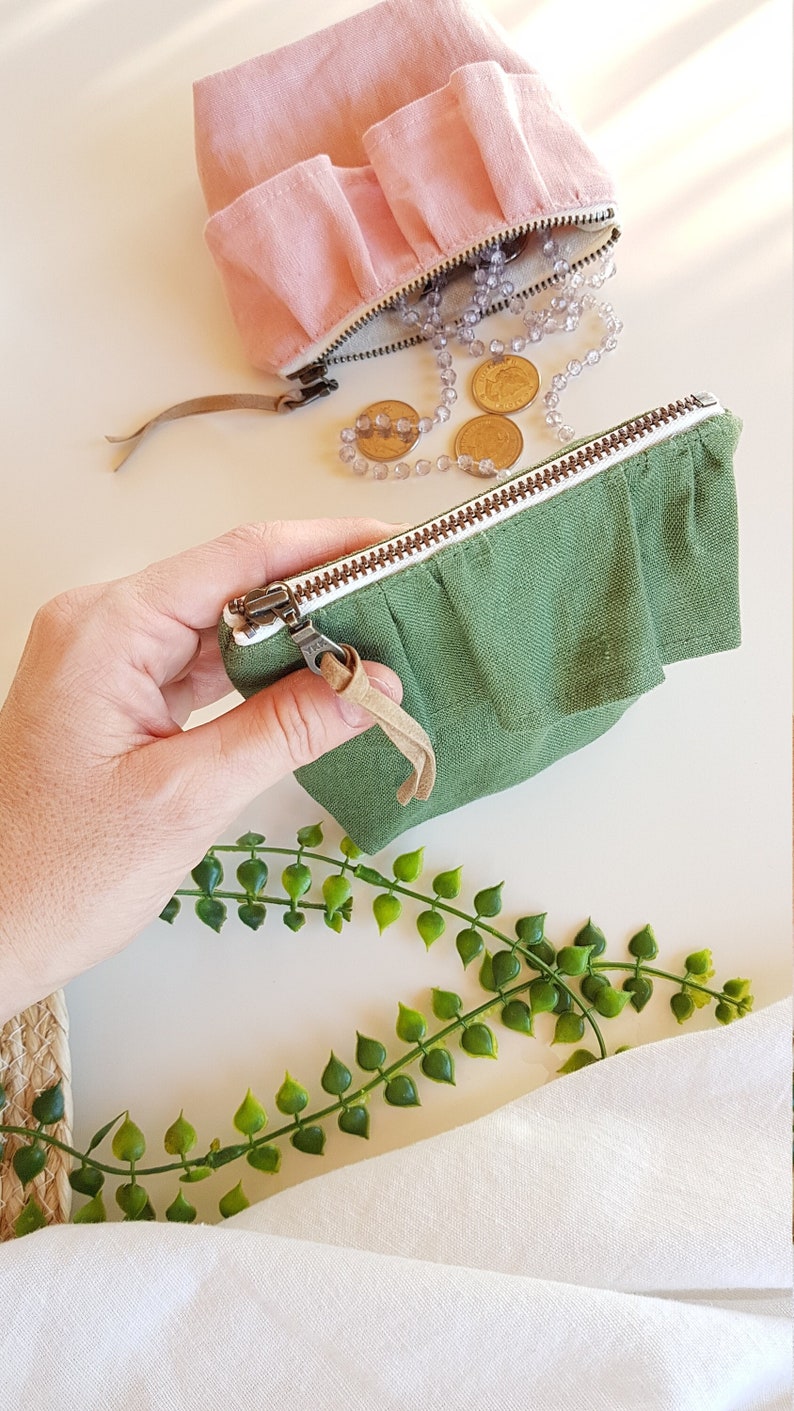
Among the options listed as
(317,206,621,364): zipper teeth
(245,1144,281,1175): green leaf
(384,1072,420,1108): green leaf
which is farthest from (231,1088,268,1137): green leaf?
(317,206,621,364): zipper teeth

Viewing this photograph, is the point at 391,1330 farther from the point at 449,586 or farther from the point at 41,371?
the point at 41,371

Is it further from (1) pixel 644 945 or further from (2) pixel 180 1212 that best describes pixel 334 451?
(2) pixel 180 1212

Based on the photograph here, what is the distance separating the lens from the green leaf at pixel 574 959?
106 centimetres

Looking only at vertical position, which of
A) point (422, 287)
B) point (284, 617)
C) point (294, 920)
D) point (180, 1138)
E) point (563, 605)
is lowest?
point (180, 1138)

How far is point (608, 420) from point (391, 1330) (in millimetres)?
982

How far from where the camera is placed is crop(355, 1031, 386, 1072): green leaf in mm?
1047

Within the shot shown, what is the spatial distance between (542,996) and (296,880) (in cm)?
29

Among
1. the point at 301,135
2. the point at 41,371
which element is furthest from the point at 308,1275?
the point at 301,135

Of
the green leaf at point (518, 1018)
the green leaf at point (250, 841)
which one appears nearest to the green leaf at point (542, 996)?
the green leaf at point (518, 1018)

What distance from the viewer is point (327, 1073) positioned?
3.43 feet

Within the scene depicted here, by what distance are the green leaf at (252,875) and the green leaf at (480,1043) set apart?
272mm

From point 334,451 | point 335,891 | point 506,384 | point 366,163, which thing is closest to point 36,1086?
point 335,891

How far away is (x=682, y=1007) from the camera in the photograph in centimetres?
107

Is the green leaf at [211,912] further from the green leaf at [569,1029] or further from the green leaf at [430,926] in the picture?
the green leaf at [569,1029]
